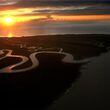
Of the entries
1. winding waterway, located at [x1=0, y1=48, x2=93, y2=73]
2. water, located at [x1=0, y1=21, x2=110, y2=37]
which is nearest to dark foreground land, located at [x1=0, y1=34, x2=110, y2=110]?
winding waterway, located at [x1=0, y1=48, x2=93, y2=73]

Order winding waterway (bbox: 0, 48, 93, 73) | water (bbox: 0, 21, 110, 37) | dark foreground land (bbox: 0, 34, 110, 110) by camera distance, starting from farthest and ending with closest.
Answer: water (bbox: 0, 21, 110, 37) → winding waterway (bbox: 0, 48, 93, 73) → dark foreground land (bbox: 0, 34, 110, 110)

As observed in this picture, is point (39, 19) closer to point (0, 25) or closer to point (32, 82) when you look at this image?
point (0, 25)

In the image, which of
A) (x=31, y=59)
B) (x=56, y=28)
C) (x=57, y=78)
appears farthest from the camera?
(x=56, y=28)

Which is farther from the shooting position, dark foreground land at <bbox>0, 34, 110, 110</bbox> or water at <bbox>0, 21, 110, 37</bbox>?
water at <bbox>0, 21, 110, 37</bbox>

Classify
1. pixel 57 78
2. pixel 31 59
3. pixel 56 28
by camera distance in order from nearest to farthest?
pixel 57 78 < pixel 31 59 < pixel 56 28

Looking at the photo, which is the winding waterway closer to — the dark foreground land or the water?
the dark foreground land

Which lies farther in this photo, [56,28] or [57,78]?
[56,28]

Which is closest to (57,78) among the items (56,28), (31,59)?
(31,59)

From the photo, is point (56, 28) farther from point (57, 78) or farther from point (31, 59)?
point (57, 78)

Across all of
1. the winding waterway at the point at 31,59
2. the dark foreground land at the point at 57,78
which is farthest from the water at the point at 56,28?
the winding waterway at the point at 31,59
